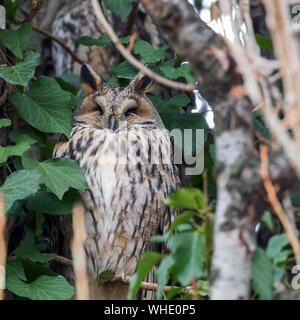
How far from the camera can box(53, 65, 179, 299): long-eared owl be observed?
3113 millimetres

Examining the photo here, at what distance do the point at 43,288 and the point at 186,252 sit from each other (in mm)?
1099

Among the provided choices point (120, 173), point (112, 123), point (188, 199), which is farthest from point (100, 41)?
point (188, 199)

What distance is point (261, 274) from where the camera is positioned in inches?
65.9

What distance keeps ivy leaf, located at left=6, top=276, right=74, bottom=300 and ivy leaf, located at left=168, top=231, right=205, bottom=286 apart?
102 centimetres

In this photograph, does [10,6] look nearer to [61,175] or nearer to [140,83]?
[140,83]

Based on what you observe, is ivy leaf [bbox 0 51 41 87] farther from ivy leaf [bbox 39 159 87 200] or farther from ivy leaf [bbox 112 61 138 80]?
ivy leaf [bbox 112 61 138 80]

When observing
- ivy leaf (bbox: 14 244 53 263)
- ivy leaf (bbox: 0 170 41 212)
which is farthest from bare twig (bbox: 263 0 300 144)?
ivy leaf (bbox: 14 244 53 263)

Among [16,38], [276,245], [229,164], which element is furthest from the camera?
[16,38]

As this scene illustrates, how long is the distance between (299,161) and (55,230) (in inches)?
82.3

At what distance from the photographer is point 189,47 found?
1756 millimetres

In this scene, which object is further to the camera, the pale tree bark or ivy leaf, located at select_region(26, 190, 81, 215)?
ivy leaf, located at select_region(26, 190, 81, 215)

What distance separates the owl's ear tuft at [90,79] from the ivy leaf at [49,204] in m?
0.63
